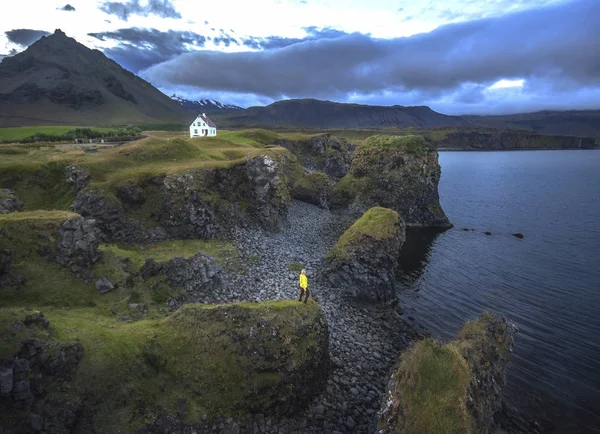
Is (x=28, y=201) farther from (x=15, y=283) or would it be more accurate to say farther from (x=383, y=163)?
(x=383, y=163)

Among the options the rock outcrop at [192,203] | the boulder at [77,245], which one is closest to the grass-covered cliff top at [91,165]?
the rock outcrop at [192,203]

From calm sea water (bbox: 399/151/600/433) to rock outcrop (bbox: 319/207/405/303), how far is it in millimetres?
4517

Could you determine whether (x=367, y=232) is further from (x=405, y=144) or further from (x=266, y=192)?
(x=405, y=144)

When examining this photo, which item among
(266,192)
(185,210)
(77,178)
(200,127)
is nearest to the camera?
(77,178)

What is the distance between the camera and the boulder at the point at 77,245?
92.8ft

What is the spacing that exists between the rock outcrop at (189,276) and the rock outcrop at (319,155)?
81813 mm

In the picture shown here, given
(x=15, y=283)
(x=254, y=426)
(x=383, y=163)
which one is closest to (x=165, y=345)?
(x=254, y=426)

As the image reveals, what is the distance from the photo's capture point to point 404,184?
3039 inches

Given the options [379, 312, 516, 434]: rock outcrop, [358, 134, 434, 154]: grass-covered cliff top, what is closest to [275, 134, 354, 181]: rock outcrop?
[358, 134, 434, 154]: grass-covered cliff top

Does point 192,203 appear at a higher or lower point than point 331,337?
higher

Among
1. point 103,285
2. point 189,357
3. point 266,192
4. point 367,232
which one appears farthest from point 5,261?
point 367,232

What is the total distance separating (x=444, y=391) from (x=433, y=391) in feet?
1.71

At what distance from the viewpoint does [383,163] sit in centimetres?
8031

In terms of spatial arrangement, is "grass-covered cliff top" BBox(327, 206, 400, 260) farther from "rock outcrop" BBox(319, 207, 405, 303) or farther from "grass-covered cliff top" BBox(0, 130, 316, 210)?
"grass-covered cliff top" BBox(0, 130, 316, 210)
